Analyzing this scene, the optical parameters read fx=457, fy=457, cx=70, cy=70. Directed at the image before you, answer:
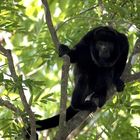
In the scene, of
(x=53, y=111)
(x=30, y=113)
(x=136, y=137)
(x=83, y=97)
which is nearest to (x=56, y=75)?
(x=53, y=111)

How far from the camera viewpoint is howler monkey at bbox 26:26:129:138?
4.41 m

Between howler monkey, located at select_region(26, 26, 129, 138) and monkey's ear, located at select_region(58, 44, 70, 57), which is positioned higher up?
monkey's ear, located at select_region(58, 44, 70, 57)

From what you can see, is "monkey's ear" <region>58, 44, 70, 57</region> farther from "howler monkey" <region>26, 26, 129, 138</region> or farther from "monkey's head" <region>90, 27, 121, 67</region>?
"monkey's head" <region>90, 27, 121, 67</region>

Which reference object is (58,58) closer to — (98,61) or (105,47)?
(98,61)

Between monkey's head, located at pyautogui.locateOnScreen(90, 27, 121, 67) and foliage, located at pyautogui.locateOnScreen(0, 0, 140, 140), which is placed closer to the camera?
foliage, located at pyautogui.locateOnScreen(0, 0, 140, 140)

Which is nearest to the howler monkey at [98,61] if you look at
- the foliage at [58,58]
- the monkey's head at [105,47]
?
the monkey's head at [105,47]

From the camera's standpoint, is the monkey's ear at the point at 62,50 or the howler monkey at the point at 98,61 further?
the howler monkey at the point at 98,61

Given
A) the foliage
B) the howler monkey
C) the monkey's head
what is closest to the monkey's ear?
the foliage

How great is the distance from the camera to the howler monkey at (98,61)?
14.5ft

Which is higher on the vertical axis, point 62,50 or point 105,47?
point 62,50

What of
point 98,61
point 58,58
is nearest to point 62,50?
point 58,58

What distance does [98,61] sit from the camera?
4.56 metres

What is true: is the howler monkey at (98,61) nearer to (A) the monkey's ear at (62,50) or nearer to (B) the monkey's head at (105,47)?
(B) the monkey's head at (105,47)

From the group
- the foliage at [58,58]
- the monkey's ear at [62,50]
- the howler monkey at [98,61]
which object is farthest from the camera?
the howler monkey at [98,61]
